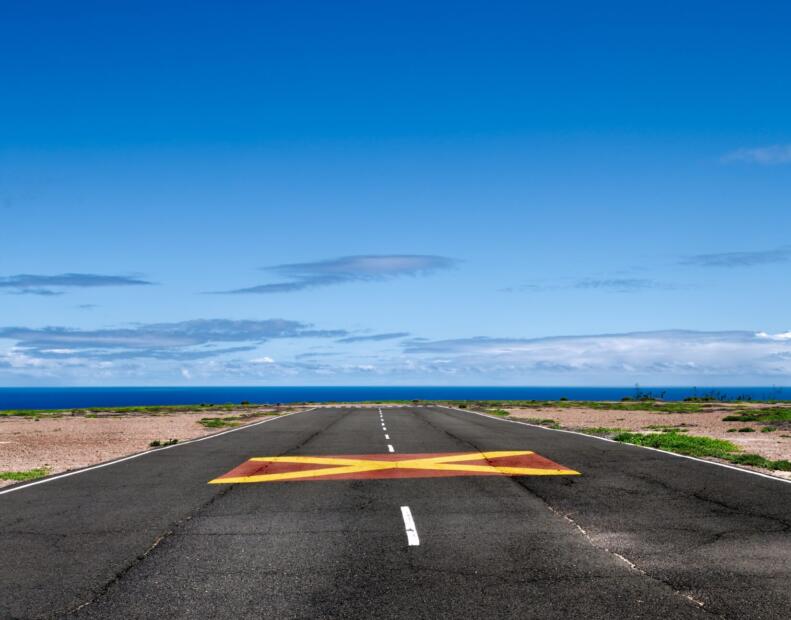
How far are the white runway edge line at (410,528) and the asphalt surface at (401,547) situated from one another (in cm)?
9

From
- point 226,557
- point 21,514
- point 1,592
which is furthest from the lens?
point 21,514

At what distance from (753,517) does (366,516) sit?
5.56 meters

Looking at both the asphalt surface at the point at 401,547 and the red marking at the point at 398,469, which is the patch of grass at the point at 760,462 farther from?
the red marking at the point at 398,469

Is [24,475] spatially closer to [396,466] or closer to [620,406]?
[396,466]

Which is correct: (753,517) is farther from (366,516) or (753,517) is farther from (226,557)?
(226,557)

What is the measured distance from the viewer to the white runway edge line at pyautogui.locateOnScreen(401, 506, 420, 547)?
8.57m

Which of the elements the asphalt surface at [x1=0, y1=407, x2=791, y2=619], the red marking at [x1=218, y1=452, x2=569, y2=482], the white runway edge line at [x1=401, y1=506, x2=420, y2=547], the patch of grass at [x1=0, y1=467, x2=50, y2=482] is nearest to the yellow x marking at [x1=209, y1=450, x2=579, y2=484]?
the red marking at [x1=218, y1=452, x2=569, y2=482]

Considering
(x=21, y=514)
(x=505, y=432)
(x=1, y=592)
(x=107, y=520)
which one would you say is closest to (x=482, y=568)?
(x=1, y=592)

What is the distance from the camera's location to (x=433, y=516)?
10.1m

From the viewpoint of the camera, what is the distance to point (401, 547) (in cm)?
828

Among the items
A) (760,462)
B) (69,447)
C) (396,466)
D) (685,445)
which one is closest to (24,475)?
(396,466)

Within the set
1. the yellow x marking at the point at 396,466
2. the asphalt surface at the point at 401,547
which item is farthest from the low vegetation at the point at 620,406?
the asphalt surface at the point at 401,547

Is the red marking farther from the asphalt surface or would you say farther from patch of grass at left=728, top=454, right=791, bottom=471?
patch of grass at left=728, top=454, right=791, bottom=471

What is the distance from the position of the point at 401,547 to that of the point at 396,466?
307 inches
